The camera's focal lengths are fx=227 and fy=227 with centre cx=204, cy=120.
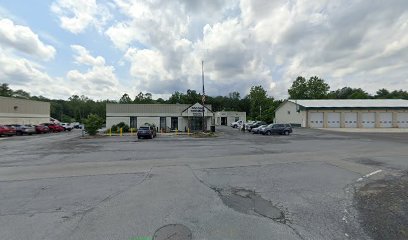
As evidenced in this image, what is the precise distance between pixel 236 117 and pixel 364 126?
35596 millimetres

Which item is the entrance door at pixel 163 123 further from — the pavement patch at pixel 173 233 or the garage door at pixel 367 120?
the garage door at pixel 367 120

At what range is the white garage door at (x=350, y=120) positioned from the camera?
146 ft

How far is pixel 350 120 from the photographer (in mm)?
44531

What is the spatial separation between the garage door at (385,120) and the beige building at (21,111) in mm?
71903

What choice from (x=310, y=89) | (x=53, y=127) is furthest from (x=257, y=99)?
(x=53, y=127)

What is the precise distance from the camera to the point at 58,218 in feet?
15.4

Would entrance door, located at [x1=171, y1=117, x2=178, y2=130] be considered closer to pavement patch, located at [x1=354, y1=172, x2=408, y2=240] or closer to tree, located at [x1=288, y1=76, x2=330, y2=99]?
pavement patch, located at [x1=354, y1=172, x2=408, y2=240]

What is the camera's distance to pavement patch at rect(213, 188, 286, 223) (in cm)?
489

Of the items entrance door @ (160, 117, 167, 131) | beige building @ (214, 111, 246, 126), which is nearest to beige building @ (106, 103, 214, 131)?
entrance door @ (160, 117, 167, 131)

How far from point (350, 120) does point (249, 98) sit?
5499cm

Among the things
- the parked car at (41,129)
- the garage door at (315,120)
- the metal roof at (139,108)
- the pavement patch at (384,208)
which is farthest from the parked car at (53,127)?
the garage door at (315,120)

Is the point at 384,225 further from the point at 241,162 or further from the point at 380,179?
the point at 241,162

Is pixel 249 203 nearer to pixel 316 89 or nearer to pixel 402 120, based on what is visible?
pixel 402 120

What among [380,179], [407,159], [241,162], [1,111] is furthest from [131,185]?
[1,111]
